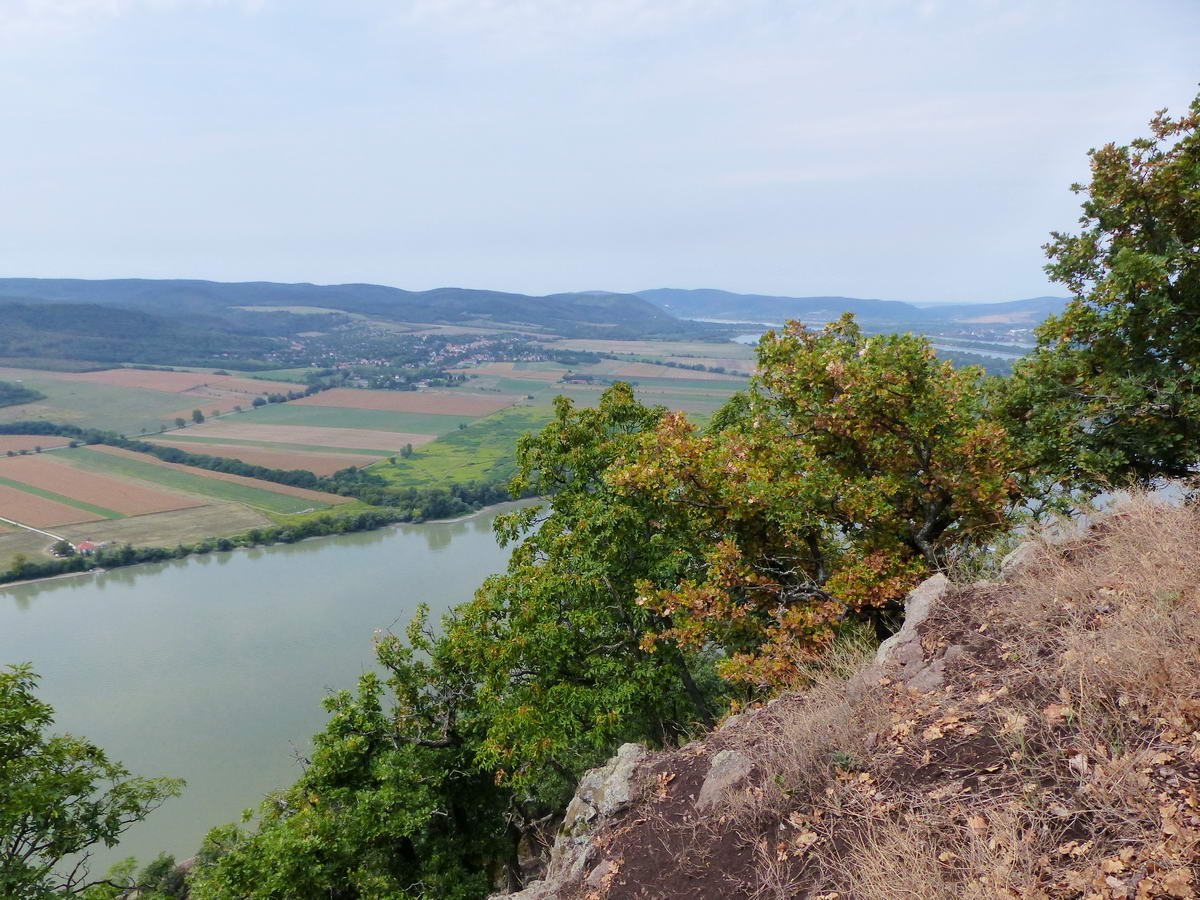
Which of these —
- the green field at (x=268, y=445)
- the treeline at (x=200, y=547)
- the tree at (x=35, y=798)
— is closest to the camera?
the tree at (x=35, y=798)

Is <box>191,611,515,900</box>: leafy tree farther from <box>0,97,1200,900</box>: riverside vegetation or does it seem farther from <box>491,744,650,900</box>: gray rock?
<box>491,744,650,900</box>: gray rock

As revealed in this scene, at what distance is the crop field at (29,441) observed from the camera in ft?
274

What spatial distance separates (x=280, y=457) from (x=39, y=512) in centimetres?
2375

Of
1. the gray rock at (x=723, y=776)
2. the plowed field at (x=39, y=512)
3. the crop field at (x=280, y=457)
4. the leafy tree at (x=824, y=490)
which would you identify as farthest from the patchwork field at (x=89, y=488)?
the gray rock at (x=723, y=776)

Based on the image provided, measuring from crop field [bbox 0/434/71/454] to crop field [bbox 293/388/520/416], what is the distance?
33.9m

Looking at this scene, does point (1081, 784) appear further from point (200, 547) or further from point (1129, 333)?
point (200, 547)

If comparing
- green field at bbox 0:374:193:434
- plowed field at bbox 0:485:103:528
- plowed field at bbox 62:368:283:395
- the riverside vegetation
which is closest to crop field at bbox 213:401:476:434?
green field at bbox 0:374:193:434

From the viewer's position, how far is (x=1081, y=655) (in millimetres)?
4168

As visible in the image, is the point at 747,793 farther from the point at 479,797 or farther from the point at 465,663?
the point at 479,797

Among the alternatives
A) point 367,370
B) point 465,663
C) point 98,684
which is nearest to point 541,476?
point 465,663

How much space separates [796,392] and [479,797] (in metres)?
10.4

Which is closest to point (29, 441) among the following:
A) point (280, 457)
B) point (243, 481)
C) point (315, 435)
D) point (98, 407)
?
point (98, 407)

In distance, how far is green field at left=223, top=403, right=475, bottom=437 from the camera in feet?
327

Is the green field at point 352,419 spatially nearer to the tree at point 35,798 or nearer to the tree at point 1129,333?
the tree at point 35,798
